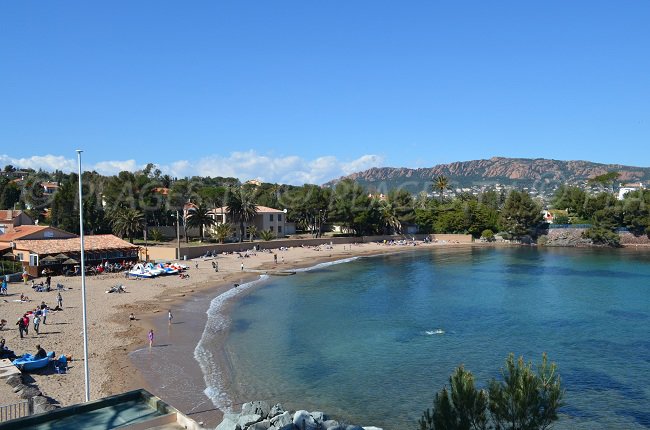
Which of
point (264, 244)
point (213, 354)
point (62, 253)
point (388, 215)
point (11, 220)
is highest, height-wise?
point (11, 220)

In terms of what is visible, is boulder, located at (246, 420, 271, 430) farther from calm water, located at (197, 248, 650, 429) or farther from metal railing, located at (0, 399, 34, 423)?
metal railing, located at (0, 399, 34, 423)

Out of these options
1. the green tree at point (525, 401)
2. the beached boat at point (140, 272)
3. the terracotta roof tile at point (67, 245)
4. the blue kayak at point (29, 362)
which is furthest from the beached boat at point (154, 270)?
the green tree at point (525, 401)

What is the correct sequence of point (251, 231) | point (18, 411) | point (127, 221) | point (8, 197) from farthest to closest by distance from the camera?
point (8, 197)
point (251, 231)
point (127, 221)
point (18, 411)

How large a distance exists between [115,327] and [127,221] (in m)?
34.9

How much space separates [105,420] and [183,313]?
24953 millimetres

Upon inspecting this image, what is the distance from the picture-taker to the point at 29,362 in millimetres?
21156

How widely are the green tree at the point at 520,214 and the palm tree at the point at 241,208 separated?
51038 mm

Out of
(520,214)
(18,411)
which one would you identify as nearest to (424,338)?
(18,411)

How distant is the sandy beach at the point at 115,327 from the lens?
20.0m

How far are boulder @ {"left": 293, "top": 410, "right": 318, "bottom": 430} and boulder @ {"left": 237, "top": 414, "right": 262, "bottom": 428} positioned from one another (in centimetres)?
116

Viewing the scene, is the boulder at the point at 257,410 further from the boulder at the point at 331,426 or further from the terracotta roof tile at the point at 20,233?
the terracotta roof tile at the point at 20,233

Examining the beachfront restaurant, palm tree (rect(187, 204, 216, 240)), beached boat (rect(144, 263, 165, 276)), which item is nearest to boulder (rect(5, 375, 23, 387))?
the beachfront restaurant

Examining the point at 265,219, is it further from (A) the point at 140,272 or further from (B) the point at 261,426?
(B) the point at 261,426

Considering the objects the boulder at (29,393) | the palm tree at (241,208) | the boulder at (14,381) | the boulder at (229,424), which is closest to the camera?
the boulder at (229,424)
